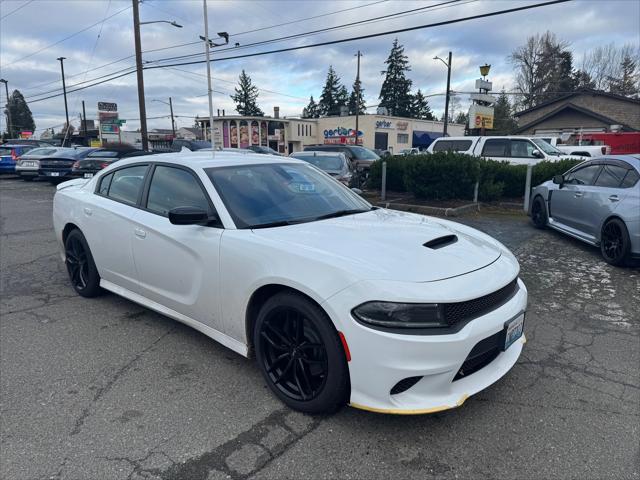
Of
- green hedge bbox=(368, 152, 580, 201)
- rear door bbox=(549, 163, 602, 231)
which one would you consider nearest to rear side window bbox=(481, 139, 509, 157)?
green hedge bbox=(368, 152, 580, 201)

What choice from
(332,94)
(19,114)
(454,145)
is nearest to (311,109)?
(332,94)

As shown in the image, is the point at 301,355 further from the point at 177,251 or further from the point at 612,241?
the point at 612,241

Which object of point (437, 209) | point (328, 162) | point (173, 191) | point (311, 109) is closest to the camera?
point (173, 191)

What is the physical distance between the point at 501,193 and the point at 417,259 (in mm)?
9917

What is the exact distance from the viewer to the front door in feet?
10.4

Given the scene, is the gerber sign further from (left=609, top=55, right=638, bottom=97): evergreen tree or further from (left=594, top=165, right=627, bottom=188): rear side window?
(left=594, top=165, right=627, bottom=188): rear side window

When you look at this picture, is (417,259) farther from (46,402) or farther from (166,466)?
(46,402)

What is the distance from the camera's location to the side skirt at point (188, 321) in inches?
122

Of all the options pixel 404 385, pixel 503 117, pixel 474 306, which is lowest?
pixel 404 385

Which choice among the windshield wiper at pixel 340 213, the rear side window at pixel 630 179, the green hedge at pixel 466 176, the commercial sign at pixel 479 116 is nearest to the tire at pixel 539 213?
the rear side window at pixel 630 179

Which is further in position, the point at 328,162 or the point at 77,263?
the point at 328,162

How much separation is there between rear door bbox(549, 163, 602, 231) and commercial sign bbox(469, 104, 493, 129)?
16.8 meters

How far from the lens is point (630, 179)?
19.9ft

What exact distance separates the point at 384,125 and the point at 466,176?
39.9m
